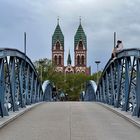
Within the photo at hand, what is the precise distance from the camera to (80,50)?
629 ft

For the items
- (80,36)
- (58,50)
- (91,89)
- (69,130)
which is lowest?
(69,130)

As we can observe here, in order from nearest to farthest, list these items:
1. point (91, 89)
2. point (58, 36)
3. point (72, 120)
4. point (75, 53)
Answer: point (72, 120) < point (91, 89) < point (58, 36) < point (75, 53)

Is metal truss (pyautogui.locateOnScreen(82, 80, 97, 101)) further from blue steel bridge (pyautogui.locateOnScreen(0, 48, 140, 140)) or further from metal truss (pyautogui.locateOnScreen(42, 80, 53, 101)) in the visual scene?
blue steel bridge (pyautogui.locateOnScreen(0, 48, 140, 140))

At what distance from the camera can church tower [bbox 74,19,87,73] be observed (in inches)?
7377

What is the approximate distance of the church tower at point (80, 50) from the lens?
187 m

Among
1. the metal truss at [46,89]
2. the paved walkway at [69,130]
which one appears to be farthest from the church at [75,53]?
the paved walkway at [69,130]

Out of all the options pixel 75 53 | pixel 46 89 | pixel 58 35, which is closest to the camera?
pixel 46 89

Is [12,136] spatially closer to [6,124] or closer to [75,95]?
[6,124]

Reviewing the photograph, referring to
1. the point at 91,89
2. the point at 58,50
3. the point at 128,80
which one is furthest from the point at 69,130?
the point at 58,50

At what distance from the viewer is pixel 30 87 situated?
33406 mm

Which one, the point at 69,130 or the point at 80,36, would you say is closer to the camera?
the point at 69,130

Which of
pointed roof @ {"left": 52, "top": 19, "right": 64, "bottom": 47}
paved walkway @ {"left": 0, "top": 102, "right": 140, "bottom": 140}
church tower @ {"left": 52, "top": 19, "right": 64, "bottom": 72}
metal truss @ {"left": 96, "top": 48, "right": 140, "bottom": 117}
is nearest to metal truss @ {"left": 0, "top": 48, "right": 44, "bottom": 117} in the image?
paved walkway @ {"left": 0, "top": 102, "right": 140, "bottom": 140}

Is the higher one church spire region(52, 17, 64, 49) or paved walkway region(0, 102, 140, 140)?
church spire region(52, 17, 64, 49)

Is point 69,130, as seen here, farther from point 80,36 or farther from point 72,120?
point 80,36
